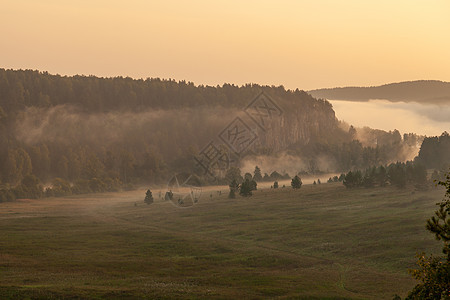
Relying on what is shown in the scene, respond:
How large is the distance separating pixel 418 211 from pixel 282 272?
70.3 m

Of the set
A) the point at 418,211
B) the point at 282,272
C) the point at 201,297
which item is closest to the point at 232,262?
the point at 282,272

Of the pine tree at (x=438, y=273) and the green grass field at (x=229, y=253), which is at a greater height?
the pine tree at (x=438, y=273)

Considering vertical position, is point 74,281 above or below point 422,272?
below

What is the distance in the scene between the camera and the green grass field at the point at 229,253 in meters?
86.4

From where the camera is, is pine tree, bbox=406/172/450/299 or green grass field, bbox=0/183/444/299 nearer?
pine tree, bbox=406/172/450/299

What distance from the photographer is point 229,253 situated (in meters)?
124

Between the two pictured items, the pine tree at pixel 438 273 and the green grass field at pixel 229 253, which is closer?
the pine tree at pixel 438 273

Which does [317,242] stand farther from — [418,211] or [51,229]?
[51,229]

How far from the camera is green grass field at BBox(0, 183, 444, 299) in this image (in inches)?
3401

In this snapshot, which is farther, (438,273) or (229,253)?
(229,253)

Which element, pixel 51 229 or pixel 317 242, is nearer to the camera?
pixel 317 242

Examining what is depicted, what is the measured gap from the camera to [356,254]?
117 metres

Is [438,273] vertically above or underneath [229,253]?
above

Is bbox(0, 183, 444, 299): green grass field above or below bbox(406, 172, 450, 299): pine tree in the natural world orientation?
below
